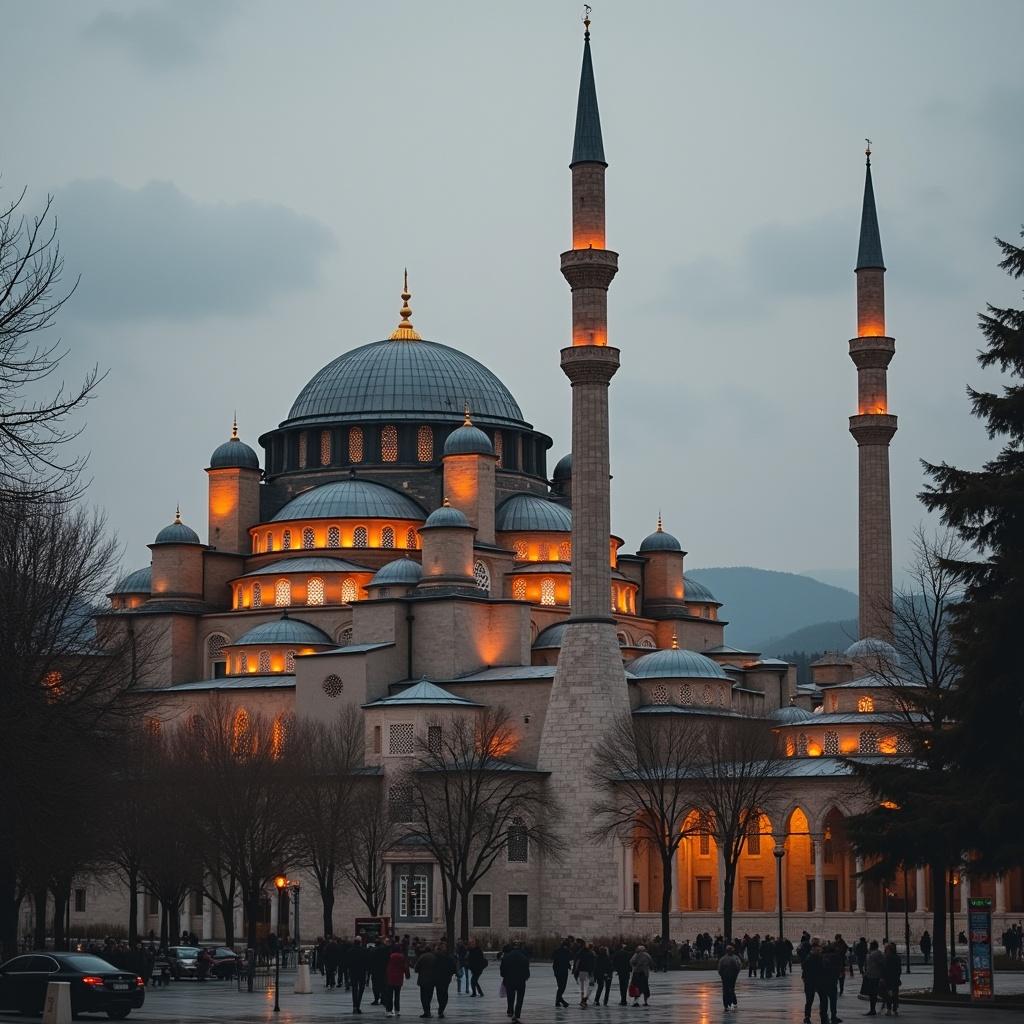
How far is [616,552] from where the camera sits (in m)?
87.0

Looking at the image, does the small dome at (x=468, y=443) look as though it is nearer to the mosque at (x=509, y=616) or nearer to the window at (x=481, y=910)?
the mosque at (x=509, y=616)

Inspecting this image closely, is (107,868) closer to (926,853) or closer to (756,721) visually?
(756,721)

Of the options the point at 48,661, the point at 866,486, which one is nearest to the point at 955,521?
the point at 48,661

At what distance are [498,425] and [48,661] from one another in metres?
51.7

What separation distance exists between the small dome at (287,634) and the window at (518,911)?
12666mm

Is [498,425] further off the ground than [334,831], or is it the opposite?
[498,425]

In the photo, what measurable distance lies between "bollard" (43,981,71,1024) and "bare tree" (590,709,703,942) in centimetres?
3576

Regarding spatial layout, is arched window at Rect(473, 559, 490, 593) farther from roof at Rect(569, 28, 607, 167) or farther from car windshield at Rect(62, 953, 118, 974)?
car windshield at Rect(62, 953, 118, 974)

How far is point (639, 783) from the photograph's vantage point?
66250 millimetres

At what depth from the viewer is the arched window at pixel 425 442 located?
284 feet

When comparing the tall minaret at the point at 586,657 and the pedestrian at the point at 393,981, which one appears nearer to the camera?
the pedestrian at the point at 393,981

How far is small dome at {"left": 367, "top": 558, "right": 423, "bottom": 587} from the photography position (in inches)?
2980

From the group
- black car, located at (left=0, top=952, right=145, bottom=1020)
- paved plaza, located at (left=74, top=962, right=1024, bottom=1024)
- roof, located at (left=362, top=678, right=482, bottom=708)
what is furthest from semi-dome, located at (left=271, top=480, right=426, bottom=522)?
black car, located at (left=0, top=952, right=145, bottom=1020)

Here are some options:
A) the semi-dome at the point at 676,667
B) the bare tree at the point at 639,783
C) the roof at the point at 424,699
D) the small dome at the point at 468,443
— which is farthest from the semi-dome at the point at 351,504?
the bare tree at the point at 639,783
